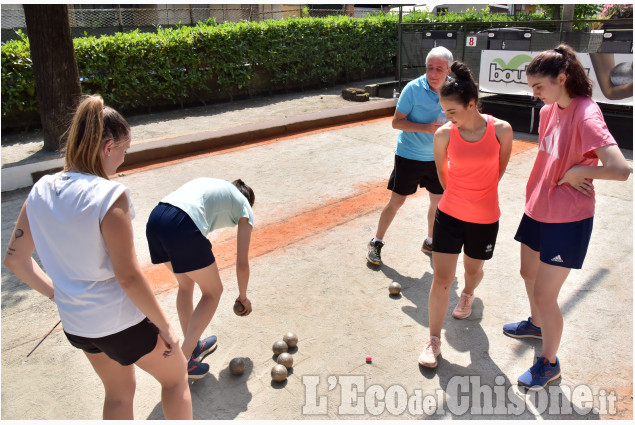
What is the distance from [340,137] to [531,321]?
653 cm

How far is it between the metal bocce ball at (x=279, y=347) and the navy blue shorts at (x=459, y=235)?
4.01 feet

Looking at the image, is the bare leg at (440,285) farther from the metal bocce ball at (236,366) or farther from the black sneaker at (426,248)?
the black sneaker at (426,248)

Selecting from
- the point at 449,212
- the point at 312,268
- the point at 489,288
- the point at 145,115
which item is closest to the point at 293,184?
the point at 312,268

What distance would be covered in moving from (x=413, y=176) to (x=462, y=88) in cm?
168

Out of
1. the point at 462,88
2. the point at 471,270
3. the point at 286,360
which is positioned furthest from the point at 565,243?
the point at 286,360

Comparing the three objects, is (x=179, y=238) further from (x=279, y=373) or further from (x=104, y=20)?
(x=104, y=20)

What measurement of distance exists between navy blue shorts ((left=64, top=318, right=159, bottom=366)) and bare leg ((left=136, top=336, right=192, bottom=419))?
8 cm

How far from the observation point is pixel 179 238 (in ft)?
9.50

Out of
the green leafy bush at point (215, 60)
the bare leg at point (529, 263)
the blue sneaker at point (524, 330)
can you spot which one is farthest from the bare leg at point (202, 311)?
the green leafy bush at point (215, 60)

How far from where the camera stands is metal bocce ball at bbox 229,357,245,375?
3.35 meters

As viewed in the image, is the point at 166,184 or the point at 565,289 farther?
the point at 166,184

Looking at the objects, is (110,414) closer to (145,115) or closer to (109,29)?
(145,115)

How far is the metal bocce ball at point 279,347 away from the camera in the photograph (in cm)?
354

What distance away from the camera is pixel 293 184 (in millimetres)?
7199
